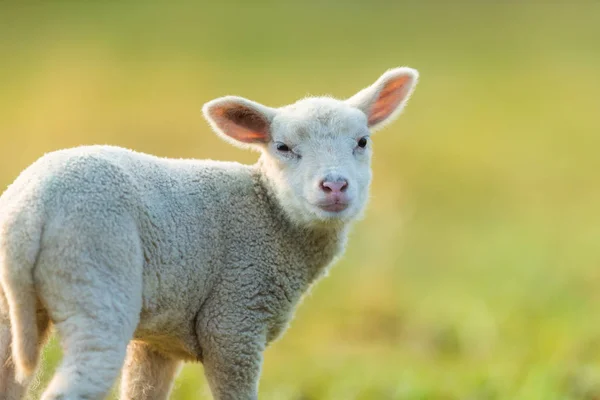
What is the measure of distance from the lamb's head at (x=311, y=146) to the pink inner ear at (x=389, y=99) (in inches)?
5.2

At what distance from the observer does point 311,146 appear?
19.7ft

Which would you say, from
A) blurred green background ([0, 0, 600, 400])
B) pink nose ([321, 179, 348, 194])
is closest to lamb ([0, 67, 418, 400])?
pink nose ([321, 179, 348, 194])

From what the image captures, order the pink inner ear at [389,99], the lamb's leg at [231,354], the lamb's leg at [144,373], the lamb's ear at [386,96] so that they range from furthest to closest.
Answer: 1. the pink inner ear at [389,99]
2. the lamb's ear at [386,96]
3. the lamb's leg at [144,373]
4. the lamb's leg at [231,354]

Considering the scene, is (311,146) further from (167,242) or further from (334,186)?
(167,242)

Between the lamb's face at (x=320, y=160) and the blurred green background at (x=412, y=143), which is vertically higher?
the blurred green background at (x=412, y=143)

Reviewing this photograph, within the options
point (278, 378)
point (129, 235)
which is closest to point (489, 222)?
point (278, 378)

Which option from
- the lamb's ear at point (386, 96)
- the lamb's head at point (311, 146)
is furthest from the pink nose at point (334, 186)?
the lamb's ear at point (386, 96)

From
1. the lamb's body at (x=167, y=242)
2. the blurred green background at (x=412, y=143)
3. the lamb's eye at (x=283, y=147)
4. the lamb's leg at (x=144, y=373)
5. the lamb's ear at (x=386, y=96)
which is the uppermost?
the blurred green background at (x=412, y=143)

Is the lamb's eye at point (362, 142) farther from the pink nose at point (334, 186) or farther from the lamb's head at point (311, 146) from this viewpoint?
the pink nose at point (334, 186)

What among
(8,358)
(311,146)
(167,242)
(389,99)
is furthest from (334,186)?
(8,358)

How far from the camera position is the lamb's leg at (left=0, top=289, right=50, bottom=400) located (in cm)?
512

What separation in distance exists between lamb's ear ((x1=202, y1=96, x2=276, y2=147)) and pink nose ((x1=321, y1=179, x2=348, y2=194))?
616 millimetres

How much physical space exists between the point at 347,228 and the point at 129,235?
5.27 ft

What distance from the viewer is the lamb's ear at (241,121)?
6.22 metres
